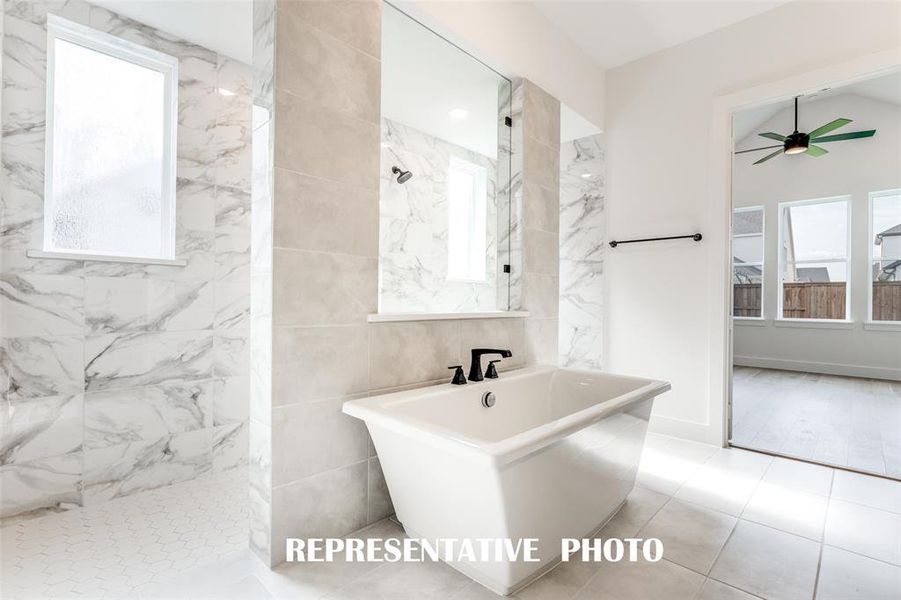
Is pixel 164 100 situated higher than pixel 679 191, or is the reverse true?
pixel 164 100

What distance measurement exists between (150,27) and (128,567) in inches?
95.2

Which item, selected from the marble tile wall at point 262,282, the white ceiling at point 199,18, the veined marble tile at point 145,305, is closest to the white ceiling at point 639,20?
the white ceiling at point 199,18

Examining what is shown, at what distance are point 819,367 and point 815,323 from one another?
0.53 m

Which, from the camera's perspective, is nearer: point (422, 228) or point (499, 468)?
point (499, 468)

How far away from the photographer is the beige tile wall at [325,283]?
1.50 metres

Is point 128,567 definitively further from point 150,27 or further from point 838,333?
point 838,333

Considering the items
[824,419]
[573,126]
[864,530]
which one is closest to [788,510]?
[864,530]

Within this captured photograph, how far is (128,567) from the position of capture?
146 cm

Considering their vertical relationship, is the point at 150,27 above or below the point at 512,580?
above

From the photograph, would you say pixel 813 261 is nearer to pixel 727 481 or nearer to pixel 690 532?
pixel 727 481

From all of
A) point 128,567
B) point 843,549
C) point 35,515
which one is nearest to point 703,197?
point 843,549

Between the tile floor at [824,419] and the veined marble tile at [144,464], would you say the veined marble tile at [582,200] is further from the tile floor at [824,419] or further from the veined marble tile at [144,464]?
the veined marble tile at [144,464]

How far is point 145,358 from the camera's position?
211cm

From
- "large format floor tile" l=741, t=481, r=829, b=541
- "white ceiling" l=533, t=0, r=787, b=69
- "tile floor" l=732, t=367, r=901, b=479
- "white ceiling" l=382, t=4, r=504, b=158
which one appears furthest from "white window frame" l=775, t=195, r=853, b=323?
"white ceiling" l=382, t=4, r=504, b=158
